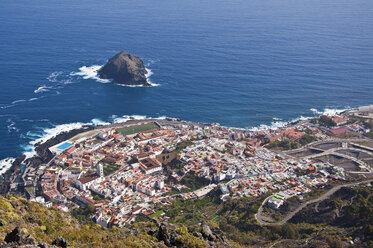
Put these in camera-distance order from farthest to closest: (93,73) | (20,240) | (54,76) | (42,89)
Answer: (93,73)
(54,76)
(42,89)
(20,240)

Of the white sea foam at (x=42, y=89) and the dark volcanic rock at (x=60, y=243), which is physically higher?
the dark volcanic rock at (x=60, y=243)

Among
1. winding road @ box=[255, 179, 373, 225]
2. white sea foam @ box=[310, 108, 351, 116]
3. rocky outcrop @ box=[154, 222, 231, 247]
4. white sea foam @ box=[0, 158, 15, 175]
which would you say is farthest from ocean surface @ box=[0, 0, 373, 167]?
rocky outcrop @ box=[154, 222, 231, 247]

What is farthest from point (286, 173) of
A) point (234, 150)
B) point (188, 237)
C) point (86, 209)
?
point (188, 237)

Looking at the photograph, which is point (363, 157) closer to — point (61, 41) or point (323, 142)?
point (323, 142)

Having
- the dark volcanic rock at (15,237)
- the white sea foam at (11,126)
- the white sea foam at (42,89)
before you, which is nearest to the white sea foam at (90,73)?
the white sea foam at (42,89)

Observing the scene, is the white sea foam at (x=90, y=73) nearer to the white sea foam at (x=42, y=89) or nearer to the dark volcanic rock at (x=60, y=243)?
the white sea foam at (x=42, y=89)

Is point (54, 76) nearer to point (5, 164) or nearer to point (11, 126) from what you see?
point (11, 126)

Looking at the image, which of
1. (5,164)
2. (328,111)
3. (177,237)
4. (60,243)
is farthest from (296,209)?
(5,164)
